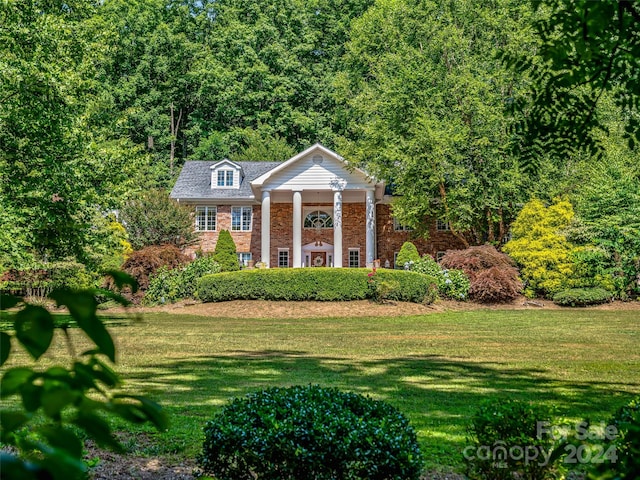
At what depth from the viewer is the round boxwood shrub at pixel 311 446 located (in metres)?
3.90

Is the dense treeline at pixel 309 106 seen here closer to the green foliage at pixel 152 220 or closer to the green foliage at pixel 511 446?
the green foliage at pixel 152 220

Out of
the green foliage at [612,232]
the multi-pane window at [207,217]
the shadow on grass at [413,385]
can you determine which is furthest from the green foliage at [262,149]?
the shadow on grass at [413,385]

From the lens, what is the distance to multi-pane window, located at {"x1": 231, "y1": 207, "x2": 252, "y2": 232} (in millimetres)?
39000

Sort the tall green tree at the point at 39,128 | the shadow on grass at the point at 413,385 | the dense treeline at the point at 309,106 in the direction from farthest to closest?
the tall green tree at the point at 39,128, the dense treeline at the point at 309,106, the shadow on grass at the point at 413,385

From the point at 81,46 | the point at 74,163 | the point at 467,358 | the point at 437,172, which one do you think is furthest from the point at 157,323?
the point at 437,172

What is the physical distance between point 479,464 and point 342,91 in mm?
36223

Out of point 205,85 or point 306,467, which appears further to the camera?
point 205,85

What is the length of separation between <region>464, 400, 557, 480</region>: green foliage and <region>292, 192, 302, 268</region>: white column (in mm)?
29933

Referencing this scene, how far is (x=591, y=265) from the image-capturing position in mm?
27312

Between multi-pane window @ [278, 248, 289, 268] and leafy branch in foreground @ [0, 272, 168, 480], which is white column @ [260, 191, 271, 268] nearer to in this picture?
multi-pane window @ [278, 248, 289, 268]

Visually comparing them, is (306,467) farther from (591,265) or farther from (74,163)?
(591,265)

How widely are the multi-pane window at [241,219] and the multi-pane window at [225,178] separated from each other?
60.5 inches

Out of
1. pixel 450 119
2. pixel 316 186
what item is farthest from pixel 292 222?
pixel 450 119

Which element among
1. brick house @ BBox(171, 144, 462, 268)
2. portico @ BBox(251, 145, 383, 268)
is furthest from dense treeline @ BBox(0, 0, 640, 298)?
brick house @ BBox(171, 144, 462, 268)
